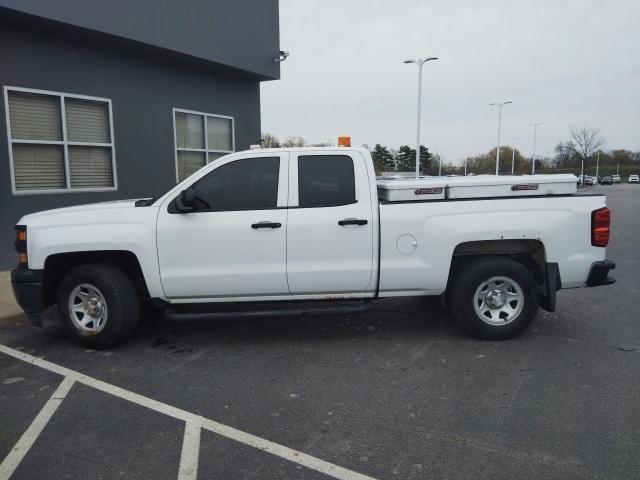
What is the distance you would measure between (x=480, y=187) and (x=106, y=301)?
155 inches

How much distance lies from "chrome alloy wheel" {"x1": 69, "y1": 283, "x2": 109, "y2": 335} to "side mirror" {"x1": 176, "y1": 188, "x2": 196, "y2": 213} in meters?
1.25

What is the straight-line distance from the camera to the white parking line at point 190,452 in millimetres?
3129

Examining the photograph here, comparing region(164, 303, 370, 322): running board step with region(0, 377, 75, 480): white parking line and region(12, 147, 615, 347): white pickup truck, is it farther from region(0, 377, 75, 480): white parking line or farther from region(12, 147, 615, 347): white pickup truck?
region(0, 377, 75, 480): white parking line

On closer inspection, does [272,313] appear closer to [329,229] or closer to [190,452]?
[329,229]

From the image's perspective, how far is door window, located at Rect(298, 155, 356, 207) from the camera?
5.27 meters

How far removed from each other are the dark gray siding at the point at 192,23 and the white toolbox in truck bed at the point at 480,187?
652cm

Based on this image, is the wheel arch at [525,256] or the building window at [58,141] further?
the building window at [58,141]

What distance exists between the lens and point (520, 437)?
352cm

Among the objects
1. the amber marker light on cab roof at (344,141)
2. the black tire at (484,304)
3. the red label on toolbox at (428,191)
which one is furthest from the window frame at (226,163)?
the black tire at (484,304)

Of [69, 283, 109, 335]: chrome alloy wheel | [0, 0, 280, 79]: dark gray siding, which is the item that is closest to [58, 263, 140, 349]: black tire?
[69, 283, 109, 335]: chrome alloy wheel

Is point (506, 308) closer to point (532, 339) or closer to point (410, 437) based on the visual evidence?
point (532, 339)

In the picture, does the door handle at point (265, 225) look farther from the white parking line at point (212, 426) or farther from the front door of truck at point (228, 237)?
the white parking line at point (212, 426)

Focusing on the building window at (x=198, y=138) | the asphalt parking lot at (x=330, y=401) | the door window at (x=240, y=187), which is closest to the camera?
the asphalt parking lot at (x=330, y=401)

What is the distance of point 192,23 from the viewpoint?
11.0 metres
